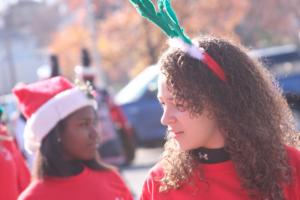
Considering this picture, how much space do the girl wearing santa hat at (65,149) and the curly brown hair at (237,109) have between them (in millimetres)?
1165

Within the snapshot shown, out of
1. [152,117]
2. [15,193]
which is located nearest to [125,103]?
[152,117]

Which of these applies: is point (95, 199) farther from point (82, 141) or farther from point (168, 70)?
point (168, 70)

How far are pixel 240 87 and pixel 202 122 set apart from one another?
0.59ft

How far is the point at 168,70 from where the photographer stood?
2.68 m

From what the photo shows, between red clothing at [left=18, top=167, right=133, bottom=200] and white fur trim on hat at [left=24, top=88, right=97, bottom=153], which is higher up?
white fur trim on hat at [left=24, top=88, right=97, bottom=153]

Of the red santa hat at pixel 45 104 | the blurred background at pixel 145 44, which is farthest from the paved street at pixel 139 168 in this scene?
the red santa hat at pixel 45 104

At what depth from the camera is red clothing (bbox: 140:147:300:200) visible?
2.64m

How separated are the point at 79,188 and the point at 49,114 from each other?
1.63 feet

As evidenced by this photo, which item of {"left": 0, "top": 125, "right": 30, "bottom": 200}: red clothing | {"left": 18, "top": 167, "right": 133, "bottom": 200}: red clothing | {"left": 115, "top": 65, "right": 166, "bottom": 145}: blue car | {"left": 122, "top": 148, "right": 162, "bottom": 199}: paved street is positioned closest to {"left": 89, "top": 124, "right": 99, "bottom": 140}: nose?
{"left": 18, "top": 167, "right": 133, "bottom": 200}: red clothing

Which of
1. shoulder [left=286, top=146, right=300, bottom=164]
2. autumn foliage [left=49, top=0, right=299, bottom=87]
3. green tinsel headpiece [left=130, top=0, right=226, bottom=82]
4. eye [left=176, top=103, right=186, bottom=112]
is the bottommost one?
shoulder [left=286, top=146, right=300, bottom=164]

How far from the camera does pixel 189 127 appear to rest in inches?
104

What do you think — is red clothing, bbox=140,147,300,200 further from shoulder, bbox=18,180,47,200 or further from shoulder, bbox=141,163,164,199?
shoulder, bbox=18,180,47,200

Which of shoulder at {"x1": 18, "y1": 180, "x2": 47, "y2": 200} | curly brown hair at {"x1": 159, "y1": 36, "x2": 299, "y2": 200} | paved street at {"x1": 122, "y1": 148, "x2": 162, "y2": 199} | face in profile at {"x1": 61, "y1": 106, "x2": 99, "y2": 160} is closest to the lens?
curly brown hair at {"x1": 159, "y1": 36, "x2": 299, "y2": 200}

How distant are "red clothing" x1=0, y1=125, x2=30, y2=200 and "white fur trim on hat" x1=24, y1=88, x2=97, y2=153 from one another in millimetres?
224
